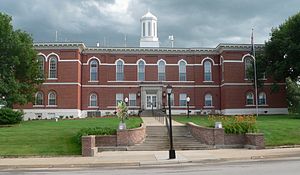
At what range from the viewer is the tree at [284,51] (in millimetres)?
50531

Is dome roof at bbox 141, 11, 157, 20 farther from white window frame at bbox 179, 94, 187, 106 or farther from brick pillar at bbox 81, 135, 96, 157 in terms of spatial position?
brick pillar at bbox 81, 135, 96, 157

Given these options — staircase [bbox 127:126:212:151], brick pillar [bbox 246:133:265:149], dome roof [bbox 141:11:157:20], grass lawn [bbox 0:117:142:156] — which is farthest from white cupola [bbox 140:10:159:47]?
brick pillar [bbox 246:133:265:149]

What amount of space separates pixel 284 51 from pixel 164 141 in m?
29.7

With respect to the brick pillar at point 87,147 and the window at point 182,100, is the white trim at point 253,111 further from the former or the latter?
the brick pillar at point 87,147

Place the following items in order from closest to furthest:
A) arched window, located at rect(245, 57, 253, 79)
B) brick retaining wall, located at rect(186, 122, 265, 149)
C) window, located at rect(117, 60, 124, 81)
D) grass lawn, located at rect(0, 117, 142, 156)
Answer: grass lawn, located at rect(0, 117, 142, 156), brick retaining wall, located at rect(186, 122, 265, 149), arched window, located at rect(245, 57, 253, 79), window, located at rect(117, 60, 124, 81)

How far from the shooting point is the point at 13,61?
141ft

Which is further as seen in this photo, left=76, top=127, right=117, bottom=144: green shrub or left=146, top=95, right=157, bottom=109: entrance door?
left=146, top=95, right=157, bottom=109: entrance door

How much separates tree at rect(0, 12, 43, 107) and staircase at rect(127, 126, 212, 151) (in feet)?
62.2

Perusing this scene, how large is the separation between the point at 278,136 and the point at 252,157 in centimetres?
700

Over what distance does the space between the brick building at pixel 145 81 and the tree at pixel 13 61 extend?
435 inches

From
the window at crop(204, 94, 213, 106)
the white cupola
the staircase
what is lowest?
the staircase

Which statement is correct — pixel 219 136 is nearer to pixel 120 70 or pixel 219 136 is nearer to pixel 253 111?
pixel 253 111

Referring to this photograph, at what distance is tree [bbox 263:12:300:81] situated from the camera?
50.5 m

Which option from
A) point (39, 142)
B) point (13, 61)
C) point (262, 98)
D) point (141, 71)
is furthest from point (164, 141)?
point (262, 98)
